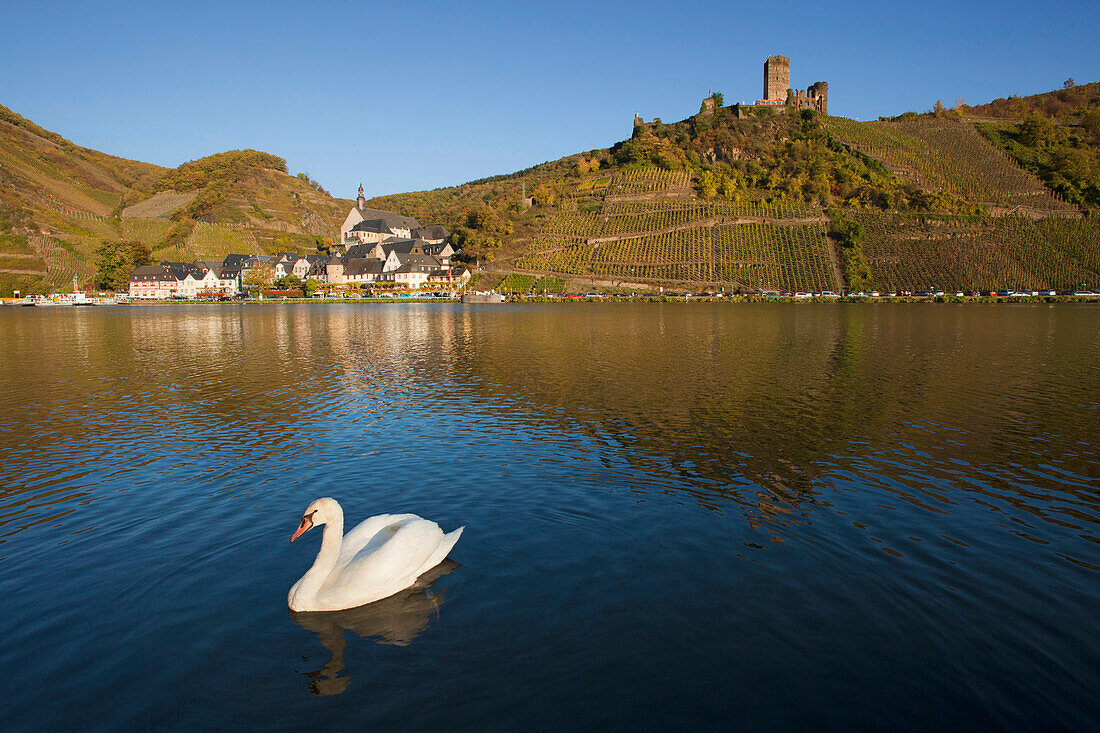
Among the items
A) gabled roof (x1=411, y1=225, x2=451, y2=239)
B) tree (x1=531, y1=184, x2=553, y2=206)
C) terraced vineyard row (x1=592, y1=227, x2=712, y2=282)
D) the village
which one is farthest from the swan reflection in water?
gabled roof (x1=411, y1=225, x2=451, y2=239)

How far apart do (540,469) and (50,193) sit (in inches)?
9083

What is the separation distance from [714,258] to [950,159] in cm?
7821

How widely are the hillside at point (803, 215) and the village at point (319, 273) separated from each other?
11.4 m

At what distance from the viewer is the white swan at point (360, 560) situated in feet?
24.1

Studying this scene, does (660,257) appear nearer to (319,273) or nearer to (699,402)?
(319,273)

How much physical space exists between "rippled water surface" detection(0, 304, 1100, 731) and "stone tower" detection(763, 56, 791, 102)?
17371cm

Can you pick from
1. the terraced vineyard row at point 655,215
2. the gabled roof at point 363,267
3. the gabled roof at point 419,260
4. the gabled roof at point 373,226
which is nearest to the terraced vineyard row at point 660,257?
the terraced vineyard row at point 655,215

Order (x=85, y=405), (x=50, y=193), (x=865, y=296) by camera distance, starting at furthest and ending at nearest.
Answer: (x=50, y=193) < (x=865, y=296) < (x=85, y=405)

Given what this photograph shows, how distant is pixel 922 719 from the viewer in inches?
212

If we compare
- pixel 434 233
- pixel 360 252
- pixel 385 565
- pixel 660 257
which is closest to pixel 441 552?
pixel 385 565

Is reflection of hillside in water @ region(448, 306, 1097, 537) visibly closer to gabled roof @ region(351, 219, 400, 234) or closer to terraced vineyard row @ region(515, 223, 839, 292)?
terraced vineyard row @ region(515, 223, 839, 292)

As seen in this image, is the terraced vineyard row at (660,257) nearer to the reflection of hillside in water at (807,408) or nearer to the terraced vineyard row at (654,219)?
the terraced vineyard row at (654,219)

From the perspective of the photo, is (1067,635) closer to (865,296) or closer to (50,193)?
(865,296)

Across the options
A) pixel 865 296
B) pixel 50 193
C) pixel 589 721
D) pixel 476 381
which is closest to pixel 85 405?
pixel 476 381
